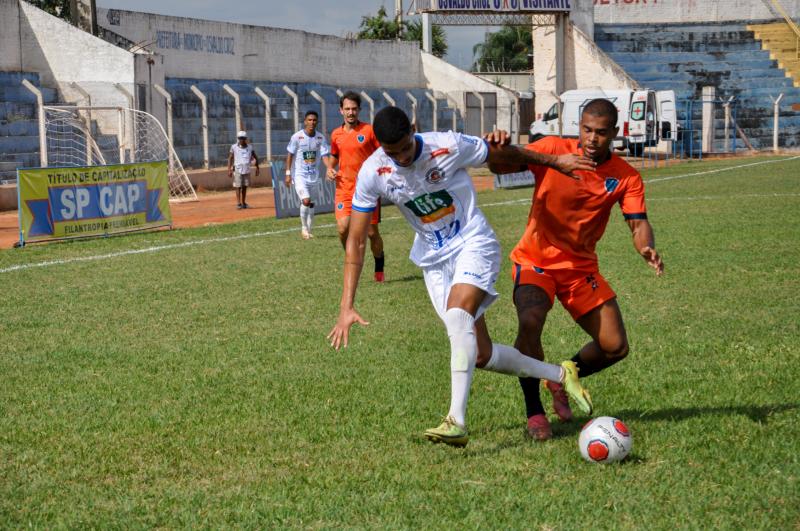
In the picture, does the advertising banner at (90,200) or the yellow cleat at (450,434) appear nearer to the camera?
the yellow cleat at (450,434)

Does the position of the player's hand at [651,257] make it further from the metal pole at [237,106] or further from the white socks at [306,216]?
the metal pole at [237,106]

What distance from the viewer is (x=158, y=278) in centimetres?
1265

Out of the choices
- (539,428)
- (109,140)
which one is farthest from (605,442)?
(109,140)

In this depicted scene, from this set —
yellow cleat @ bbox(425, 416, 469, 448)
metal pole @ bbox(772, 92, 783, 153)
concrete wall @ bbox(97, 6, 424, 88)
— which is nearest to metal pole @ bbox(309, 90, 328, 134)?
concrete wall @ bbox(97, 6, 424, 88)

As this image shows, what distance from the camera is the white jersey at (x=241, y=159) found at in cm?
2509

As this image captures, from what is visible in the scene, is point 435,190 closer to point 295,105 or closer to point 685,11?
point 295,105

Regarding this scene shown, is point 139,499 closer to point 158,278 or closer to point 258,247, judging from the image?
point 158,278

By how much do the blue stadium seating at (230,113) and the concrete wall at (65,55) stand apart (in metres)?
2.49

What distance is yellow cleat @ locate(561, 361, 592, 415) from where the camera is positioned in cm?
574

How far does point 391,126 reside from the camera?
5.38m

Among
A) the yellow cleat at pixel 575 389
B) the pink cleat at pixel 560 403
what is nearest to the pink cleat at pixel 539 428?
the yellow cleat at pixel 575 389

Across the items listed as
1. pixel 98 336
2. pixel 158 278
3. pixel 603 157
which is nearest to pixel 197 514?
pixel 603 157

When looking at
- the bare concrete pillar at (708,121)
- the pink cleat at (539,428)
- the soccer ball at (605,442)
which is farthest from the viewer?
the bare concrete pillar at (708,121)

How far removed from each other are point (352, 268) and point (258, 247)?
10.4 metres
